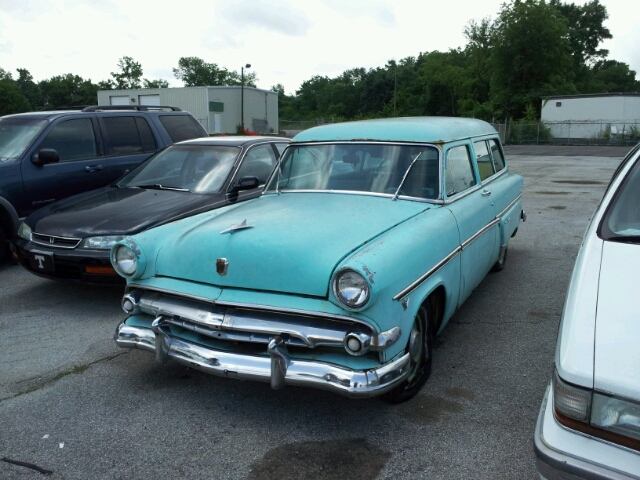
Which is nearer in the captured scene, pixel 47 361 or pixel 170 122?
pixel 47 361

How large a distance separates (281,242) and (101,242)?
251 cm

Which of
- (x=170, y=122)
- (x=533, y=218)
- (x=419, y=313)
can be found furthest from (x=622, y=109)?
(x=419, y=313)

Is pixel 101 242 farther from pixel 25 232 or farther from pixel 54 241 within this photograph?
pixel 25 232

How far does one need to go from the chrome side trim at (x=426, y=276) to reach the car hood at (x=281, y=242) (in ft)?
1.19

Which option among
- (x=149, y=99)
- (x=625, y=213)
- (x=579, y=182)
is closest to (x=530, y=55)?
(x=149, y=99)

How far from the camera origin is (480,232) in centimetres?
457

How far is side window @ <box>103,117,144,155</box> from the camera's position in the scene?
770 cm

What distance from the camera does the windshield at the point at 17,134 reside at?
6913mm

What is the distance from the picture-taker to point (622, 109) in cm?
4228

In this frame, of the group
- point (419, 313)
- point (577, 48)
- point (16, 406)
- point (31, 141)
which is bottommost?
point (16, 406)

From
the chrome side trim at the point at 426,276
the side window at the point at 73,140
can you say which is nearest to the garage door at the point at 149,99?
the side window at the point at 73,140

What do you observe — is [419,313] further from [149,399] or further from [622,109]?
[622,109]

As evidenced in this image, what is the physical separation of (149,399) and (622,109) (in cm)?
4648

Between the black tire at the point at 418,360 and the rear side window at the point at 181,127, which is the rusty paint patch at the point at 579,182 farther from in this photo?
the black tire at the point at 418,360
